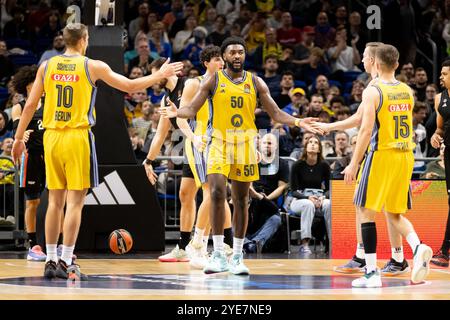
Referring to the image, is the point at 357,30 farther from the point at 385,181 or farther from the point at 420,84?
the point at 385,181

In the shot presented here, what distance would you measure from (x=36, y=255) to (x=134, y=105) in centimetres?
532

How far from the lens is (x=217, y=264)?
31.1 ft

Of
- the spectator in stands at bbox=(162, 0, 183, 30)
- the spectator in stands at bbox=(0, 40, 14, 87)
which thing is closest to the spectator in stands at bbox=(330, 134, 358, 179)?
the spectator in stands at bbox=(162, 0, 183, 30)

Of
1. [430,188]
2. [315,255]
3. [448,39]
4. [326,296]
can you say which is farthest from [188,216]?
[448,39]

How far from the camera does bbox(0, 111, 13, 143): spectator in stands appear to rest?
14988mm

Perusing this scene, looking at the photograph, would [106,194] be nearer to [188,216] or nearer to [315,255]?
[188,216]

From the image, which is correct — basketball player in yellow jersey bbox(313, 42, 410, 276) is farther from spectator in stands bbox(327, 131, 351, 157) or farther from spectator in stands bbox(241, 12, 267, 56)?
spectator in stands bbox(241, 12, 267, 56)

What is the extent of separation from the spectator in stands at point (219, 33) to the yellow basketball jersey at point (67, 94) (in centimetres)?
928

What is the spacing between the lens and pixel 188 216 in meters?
11.3

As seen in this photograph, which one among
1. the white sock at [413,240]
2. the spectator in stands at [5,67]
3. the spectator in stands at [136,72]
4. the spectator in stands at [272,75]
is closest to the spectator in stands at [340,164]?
the spectator in stands at [272,75]

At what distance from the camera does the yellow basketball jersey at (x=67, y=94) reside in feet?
29.0

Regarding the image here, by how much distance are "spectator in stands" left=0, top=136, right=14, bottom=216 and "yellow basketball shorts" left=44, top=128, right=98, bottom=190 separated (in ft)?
17.0

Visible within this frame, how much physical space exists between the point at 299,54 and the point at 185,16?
2.33 meters

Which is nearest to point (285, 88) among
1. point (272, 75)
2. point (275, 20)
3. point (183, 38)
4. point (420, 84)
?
point (272, 75)
